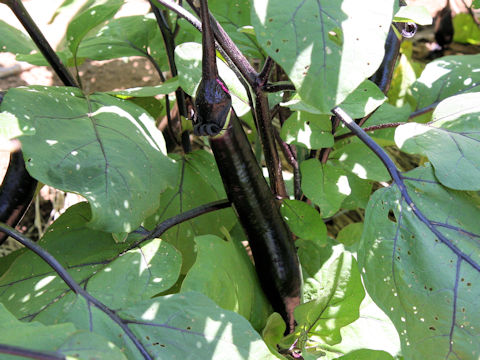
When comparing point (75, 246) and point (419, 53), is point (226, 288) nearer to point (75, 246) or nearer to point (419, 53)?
point (75, 246)

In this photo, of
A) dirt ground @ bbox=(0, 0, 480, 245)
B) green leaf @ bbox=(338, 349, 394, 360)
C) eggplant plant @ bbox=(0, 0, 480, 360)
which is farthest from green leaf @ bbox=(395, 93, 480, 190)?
dirt ground @ bbox=(0, 0, 480, 245)

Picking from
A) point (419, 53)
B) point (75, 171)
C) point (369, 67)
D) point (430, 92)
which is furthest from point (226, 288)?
point (419, 53)

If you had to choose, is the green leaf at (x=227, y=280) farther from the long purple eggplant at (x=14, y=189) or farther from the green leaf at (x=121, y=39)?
the green leaf at (x=121, y=39)

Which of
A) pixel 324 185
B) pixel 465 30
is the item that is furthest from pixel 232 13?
pixel 465 30

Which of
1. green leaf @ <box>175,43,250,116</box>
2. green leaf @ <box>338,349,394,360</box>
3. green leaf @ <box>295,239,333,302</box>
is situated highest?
green leaf @ <box>175,43,250,116</box>

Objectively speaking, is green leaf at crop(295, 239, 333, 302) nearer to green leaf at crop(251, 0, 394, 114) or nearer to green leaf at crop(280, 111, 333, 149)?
green leaf at crop(280, 111, 333, 149)

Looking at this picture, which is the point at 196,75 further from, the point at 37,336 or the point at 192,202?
the point at 37,336
